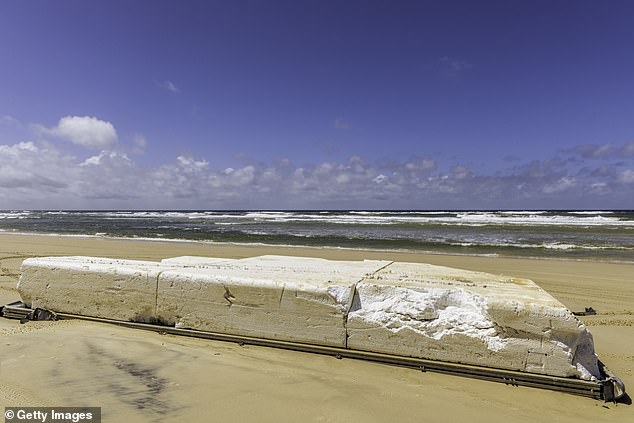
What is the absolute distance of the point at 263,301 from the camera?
374 centimetres

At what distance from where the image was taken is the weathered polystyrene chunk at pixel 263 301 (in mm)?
3568

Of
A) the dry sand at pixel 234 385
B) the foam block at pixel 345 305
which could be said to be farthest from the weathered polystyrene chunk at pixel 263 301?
the dry sand at pixel 234 385

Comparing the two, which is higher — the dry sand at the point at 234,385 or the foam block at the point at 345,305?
the foam block at the point at 345,305

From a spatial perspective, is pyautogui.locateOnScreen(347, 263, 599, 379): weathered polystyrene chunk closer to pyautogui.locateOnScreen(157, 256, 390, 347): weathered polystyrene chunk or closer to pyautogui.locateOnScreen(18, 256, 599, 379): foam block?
pyautogui.locateOnScreen(18, 256, 599, 379): foam block

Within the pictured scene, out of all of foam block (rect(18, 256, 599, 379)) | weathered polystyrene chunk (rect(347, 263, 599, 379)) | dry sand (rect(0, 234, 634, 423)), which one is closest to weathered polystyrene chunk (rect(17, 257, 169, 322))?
foam block (rect(18, 256, 599, 379))

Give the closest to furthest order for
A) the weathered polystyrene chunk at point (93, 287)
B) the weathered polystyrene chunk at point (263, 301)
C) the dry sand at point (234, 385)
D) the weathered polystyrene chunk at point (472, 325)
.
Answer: the dry sand at point (234, 385)
the weathered polystyrene chunk at point (472, 325)
the weathered polystyrene chunk at point (263, 301)
the weathered polystyrene chunk at point (93, 287)

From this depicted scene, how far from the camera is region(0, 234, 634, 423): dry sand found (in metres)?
2.66

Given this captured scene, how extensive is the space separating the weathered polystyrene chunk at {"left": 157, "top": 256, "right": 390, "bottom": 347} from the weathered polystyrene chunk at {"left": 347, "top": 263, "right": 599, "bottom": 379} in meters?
0.23

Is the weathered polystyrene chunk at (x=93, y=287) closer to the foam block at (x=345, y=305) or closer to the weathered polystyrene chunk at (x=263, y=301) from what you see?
the foam block at (x=345, y=305)

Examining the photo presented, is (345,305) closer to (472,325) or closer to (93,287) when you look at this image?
(472,325)

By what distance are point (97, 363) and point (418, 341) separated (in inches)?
112

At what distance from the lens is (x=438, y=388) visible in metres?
3.00

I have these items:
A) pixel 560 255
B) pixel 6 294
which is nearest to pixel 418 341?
pixel 6 294

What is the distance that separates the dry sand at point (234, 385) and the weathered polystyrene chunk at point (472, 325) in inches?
8.4
